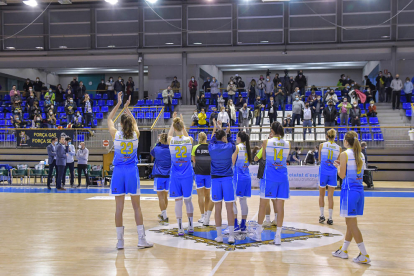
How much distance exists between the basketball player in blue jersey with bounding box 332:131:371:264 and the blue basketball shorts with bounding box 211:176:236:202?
1758 millimetres

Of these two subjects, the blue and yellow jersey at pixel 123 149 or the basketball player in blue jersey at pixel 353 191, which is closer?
the basketball player in blue jersey at pixel 353 191

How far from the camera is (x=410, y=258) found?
646cm

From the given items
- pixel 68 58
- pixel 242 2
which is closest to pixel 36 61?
pixel 68 58

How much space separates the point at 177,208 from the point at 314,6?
22129 mm

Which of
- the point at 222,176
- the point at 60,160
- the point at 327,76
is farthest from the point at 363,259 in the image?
the point at 327,76

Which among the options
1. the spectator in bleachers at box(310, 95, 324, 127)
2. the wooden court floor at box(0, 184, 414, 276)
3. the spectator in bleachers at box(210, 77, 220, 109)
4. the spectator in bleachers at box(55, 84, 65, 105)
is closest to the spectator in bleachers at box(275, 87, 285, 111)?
the spectator in bleachers at box(310, 95, 324, 127)

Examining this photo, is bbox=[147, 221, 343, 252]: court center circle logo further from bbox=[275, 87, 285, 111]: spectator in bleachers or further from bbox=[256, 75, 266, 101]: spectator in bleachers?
bbox=[256, 75, 266, 101]: spectator in bleachers

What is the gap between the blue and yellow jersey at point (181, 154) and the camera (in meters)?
7.65

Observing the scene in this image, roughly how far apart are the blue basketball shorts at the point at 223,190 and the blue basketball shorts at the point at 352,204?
69.4 inches

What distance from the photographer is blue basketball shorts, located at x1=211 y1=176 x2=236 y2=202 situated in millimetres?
7051

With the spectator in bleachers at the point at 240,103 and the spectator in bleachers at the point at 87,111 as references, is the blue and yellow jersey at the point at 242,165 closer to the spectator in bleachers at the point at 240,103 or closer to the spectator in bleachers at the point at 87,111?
the spectator in bleachers at the point at 240,103

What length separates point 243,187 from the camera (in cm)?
813

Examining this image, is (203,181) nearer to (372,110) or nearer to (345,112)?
(345,112)

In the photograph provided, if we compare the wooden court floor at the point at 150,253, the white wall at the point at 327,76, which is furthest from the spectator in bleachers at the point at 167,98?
the wooden court floor at the point at 150,253
